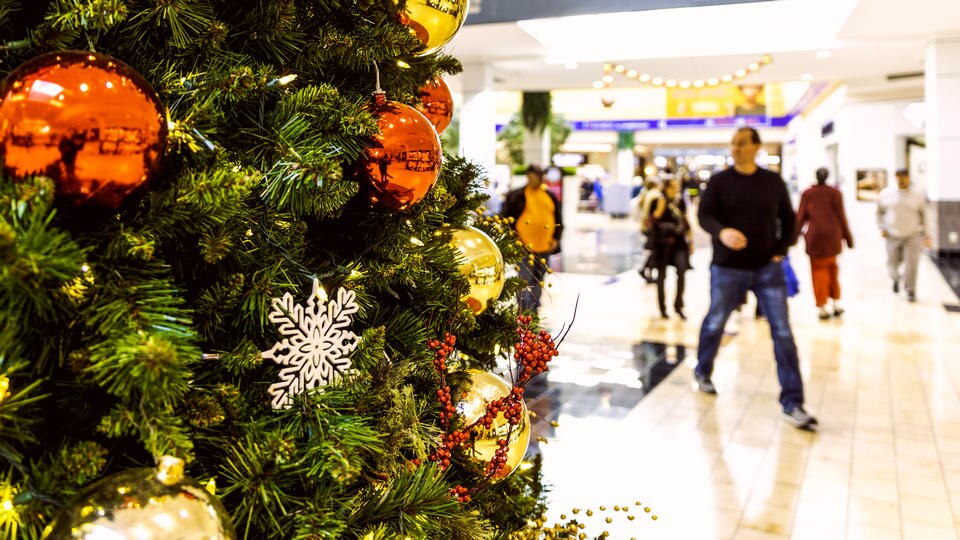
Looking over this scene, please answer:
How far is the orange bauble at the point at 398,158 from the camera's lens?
3.81 ft

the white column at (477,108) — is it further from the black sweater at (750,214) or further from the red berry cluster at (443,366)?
the red berry cluster at (443,366)

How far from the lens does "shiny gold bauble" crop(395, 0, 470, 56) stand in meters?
1.35

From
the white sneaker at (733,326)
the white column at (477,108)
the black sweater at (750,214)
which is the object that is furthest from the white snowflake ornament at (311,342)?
the white column at (477,108)

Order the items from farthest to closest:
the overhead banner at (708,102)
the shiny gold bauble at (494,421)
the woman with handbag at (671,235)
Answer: the overhead banner at (708,102) < the woman with handbag at (671,235) < the shiny gold bauble at (494,421)

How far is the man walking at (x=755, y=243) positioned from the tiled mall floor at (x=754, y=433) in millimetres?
337

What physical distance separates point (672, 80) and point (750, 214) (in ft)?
29.3

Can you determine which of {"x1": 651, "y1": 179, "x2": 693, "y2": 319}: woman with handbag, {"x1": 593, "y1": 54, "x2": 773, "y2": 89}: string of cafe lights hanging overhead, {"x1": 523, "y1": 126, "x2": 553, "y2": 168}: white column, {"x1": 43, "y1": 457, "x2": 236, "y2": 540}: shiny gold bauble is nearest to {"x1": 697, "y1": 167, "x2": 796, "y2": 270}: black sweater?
{"x1": 651, "y1": 179, "x2": 693, "y2": 319}: woman with handbag

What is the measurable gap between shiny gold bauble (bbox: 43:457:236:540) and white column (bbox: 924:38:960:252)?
11.5 m

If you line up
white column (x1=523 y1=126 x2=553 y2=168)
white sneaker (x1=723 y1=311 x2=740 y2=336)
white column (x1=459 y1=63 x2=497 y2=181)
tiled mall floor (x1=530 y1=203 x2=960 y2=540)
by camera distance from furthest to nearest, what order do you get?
white column (x1=523 y1=126 x2=553 y2=168) → white column (x1=459 y1=63 x2=497 y2=181) → white sneaker (x1=723 y1=311 x2=740 y2=336) → tiled mall floor (x1=530 y1=203 x2=960 y2=540)

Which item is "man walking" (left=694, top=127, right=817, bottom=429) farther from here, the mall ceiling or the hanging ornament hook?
the hanging ornament hook

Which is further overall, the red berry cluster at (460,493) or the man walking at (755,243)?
the man walking at (755,243)

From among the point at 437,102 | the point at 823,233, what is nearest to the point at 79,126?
the point at 437,102

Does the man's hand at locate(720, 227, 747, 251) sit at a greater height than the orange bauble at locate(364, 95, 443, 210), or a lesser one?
lesser

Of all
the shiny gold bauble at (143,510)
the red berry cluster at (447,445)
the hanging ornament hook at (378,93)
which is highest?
the hanging ornament hook at (378,93)
